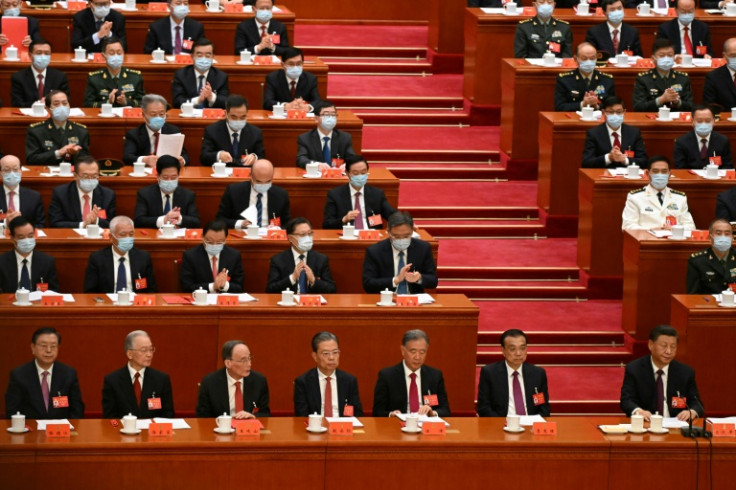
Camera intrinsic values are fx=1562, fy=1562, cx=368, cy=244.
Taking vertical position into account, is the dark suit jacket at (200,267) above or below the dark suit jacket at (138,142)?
below

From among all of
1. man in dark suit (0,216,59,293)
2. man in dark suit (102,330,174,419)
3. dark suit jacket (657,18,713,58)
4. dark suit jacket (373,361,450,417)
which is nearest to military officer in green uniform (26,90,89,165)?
man in dark suit (0,216,59,293)

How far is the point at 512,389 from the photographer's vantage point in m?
8.91

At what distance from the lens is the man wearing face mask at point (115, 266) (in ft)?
32.5

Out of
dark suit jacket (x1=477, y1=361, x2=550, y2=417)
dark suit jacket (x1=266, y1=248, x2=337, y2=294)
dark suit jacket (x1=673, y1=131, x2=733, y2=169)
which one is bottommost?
dark suit jacket (x1=477, y1=361, x2=550, y2=417)

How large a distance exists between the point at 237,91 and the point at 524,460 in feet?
18.4

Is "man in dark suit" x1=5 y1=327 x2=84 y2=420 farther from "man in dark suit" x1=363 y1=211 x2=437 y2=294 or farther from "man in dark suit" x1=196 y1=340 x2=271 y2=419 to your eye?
"man in dark suit" x1=363 y1=211 x2=437 y2=294

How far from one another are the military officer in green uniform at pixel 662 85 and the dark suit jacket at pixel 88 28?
14.2ft

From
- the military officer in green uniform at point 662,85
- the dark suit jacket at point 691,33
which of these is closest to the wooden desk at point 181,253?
the military officer in green uniform at point 662,85

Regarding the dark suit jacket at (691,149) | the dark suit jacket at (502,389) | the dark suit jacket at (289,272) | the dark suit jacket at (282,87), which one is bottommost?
the dark suit jacket at (502,389)

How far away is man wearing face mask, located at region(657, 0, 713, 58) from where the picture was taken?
534 inches

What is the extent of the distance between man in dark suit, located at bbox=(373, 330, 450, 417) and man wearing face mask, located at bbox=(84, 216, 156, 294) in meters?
2.01

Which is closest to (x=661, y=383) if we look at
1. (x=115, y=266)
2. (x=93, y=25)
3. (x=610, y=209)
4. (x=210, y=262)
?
(x=610, y=209)

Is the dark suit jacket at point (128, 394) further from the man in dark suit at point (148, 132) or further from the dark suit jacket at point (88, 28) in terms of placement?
the dark suit jacket at point (88, 28)

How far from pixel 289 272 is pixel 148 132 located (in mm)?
2028
